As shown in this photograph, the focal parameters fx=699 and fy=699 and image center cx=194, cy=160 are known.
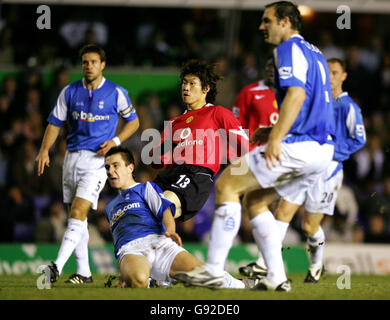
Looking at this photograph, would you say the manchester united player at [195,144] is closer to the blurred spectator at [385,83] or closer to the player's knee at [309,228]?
the player's knee at [309,228]

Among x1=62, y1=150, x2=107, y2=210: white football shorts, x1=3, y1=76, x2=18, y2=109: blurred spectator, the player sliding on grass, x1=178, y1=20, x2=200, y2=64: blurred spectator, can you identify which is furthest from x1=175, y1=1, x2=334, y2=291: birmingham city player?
x1=178, y1=20, x2=200, y2=64: blurred spectator

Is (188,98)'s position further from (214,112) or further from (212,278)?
(212,278)

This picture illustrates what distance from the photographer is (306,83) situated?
5.33 metres

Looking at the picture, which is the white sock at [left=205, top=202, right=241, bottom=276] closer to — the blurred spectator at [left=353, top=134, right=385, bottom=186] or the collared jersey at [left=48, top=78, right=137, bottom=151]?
the collared jersey at [left=48, top=78, right=137, bottom=151]

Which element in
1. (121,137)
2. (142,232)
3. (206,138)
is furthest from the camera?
(121,137)

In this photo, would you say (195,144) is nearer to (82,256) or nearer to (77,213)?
(77,213)

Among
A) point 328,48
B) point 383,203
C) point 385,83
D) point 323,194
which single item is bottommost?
point 383,203

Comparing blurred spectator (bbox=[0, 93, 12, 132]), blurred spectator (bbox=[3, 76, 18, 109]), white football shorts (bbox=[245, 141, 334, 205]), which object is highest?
blurred spectator (bbox=[3, 76, 18, 109])

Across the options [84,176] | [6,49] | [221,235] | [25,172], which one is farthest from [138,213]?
[6,49]

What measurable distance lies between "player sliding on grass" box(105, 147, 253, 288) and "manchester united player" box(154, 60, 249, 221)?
851mm

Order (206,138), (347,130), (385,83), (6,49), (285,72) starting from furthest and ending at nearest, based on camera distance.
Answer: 1. (385,83)
2. (6,49)
3. (347,130)
4. (206,138)
5. (285,72)

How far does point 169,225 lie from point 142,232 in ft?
1.18

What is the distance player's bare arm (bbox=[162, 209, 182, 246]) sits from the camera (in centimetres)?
572

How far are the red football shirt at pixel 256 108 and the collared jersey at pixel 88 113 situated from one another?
5.55 ft
